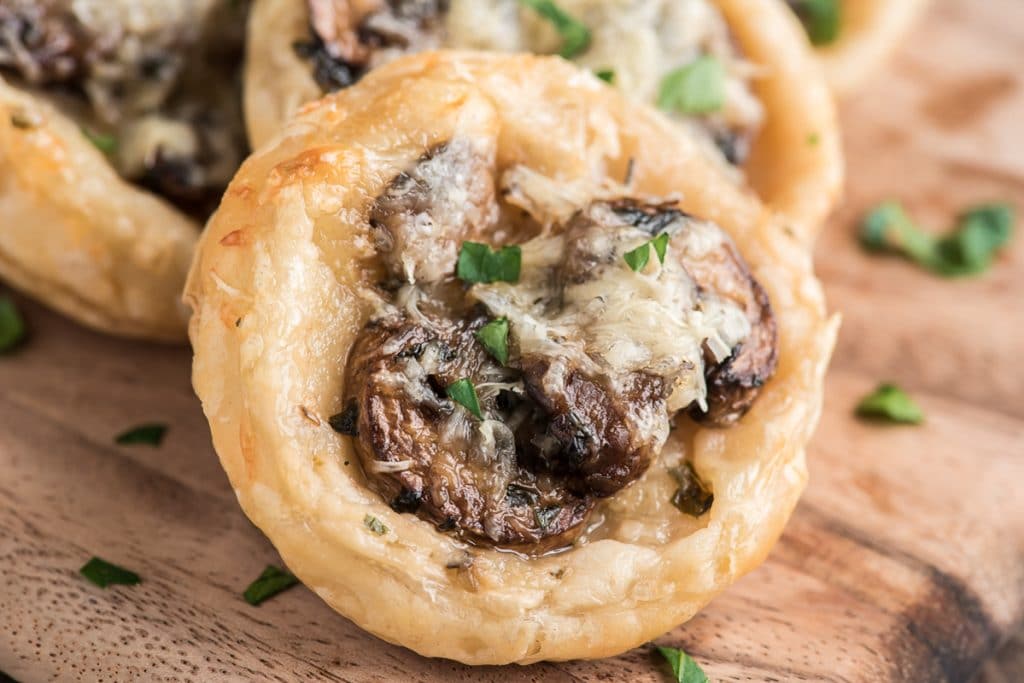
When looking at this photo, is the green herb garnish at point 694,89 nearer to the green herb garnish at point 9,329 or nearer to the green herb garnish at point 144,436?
the green herb garnish at point 144,436

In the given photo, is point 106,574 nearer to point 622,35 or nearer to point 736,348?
point 736,348

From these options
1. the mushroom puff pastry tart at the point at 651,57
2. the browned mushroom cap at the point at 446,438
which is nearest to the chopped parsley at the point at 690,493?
the browned mushroom cap at the point at 446,438

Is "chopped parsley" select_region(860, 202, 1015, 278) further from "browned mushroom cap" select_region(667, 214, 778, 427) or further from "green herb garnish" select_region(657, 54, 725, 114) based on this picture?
"browned mushroom cap" select_region(667, 214, 778, 427)

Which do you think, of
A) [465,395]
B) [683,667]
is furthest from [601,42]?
[683,667]

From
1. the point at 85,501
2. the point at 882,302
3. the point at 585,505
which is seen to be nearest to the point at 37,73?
the point at 85,501

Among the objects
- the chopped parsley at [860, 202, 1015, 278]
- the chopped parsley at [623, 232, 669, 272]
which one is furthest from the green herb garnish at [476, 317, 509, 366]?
the chopped parsley at [860, 202, 1015, 278]

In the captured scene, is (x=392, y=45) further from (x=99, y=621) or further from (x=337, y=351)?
(x=99, y=621)
